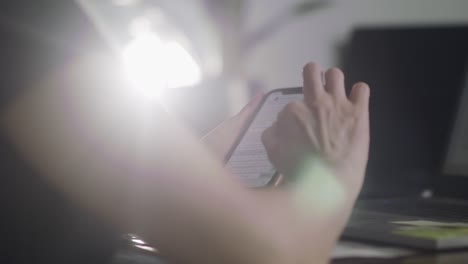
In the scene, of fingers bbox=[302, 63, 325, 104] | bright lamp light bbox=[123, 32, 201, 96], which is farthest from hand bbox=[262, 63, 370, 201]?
bright lamp light bbox=[123, 32, 201, 96]

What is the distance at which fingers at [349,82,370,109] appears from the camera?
49 centimetres

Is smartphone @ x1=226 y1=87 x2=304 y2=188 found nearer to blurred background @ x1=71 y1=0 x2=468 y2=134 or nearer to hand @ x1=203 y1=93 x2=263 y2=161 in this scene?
hand @ x1=203 y1=93 x2=263 y2=161

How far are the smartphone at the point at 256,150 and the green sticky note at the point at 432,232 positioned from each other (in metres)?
0.12

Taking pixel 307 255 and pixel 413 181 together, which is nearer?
pixel 307 255

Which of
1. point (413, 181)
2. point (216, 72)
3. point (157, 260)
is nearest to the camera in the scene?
point (157, 260)

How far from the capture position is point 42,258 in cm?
41

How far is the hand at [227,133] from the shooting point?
67 cm

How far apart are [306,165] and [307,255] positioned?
7cm

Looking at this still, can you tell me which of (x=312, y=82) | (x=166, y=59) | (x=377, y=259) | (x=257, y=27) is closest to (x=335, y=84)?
(x=312, y=82)

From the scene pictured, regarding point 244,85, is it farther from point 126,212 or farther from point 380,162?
point 126,212

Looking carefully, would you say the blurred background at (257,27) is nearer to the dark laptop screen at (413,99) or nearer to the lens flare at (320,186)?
the dark laptop screen at (413,99)

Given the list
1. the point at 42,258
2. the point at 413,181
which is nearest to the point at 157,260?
the point at 42,258

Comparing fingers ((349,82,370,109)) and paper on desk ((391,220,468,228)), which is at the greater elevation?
fingers ((349,82,370,109))

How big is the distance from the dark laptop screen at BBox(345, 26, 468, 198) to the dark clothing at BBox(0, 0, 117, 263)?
113 centimetres
